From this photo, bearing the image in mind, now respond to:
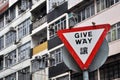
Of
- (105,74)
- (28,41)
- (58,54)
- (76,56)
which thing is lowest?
(76,56)

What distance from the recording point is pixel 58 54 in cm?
2828

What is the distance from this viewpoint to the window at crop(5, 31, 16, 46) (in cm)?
3690

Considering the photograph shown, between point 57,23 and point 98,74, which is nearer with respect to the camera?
point 98,74

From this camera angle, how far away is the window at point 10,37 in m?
36.9

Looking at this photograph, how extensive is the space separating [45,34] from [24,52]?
10.2 ft

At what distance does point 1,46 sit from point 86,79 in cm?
3596

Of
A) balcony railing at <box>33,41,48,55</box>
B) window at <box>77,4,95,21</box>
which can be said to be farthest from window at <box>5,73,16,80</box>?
window at <box>77,4,95,21</box>

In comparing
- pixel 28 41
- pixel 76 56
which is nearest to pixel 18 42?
pixel 28 41

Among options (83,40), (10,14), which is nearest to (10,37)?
(10,14)

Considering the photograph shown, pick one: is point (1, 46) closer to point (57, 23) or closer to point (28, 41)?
point (28, 41)

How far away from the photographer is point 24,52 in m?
34.5

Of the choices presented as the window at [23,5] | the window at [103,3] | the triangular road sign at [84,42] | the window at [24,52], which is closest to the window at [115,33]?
the window at [103,3]

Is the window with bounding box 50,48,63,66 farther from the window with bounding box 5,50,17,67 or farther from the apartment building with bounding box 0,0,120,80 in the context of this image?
the window with bounding box 5,50,17,67

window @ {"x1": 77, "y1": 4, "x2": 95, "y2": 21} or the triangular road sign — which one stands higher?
window @ {"x1": 77, "y1": 4, "x2": 95, "y2": 21}
